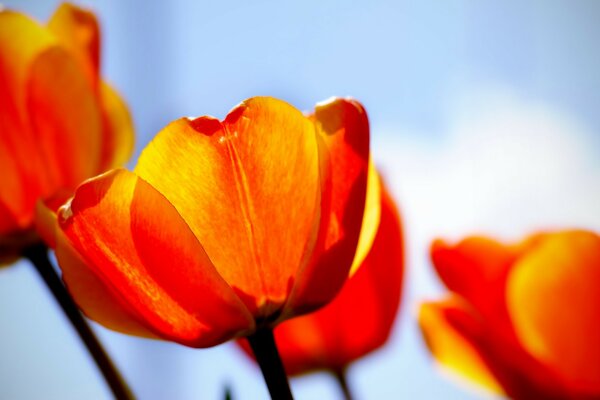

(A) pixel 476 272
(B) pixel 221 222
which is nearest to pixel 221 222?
(B) pixel 221 222

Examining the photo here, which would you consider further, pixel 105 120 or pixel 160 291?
pixel 105 120

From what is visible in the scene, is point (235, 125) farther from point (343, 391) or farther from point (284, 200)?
point (343, 391)

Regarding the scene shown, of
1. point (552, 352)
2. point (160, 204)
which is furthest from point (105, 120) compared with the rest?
point (552, 352)

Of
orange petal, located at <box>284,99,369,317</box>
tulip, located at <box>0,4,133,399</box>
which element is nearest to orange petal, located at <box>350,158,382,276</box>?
orange petal, located at <box>284,99,369,317</box>

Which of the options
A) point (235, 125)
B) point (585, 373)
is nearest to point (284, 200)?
point (235, 125)

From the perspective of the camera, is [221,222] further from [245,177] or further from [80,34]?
[80,34]

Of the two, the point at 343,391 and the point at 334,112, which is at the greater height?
the point at 334,112

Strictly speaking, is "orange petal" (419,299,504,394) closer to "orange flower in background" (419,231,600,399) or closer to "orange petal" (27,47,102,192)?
"orange flower in background" (419,231,600,399)
